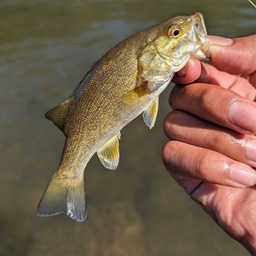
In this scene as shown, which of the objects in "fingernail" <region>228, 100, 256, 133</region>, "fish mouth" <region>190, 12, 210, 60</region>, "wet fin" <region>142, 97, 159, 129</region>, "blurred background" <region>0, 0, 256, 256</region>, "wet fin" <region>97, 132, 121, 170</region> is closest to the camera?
"fingernail" <region>228, 100, 256, 133</region>

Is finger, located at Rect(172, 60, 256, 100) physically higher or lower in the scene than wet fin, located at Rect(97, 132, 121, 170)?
higher

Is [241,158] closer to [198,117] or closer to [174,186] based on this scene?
[198,117]

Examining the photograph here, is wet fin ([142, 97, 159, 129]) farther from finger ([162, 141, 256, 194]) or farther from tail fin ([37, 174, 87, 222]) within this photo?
tail fin ([37, 174, 87, 222])

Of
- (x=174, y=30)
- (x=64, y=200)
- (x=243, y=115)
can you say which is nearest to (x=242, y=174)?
(x=243, y=115)

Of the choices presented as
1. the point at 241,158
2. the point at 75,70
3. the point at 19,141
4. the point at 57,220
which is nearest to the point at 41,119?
the point at 19,141

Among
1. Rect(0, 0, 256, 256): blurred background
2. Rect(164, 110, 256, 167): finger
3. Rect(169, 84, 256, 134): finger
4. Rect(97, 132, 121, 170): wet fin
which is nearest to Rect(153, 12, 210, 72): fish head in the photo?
Rect(169, 84, 256, 134): finger

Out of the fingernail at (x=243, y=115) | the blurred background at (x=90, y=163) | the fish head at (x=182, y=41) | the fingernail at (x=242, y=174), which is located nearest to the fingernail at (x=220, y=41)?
the fish head at (x=182, y=41)

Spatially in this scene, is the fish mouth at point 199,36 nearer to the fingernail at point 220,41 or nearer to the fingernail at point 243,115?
the fingernail at point 220,41
